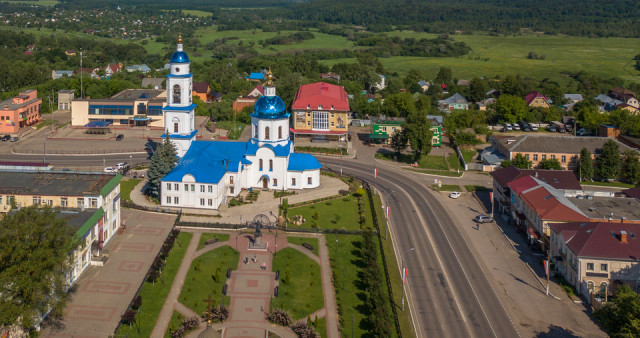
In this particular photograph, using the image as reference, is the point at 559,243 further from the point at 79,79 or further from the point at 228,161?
the point at 79,79

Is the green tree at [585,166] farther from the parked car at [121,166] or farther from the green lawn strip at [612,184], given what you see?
the parked car at [121,166]

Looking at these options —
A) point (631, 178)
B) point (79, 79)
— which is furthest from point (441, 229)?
point (79, 79)

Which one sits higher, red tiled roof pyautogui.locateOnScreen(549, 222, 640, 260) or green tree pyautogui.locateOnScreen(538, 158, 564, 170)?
green tree pyautogui.locateOnScreen(538, 158, 564, 170)

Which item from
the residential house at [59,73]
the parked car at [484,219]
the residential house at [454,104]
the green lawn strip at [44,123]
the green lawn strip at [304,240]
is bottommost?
the green lawn strip at [304,240]

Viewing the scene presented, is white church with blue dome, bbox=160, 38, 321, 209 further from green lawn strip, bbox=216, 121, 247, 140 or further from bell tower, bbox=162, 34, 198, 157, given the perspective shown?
green lawn strip, bbox=216, 121, 247, 140

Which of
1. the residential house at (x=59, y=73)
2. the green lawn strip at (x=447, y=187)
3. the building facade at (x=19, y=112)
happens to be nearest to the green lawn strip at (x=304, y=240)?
the green lawn strip at (x=447, y=187)

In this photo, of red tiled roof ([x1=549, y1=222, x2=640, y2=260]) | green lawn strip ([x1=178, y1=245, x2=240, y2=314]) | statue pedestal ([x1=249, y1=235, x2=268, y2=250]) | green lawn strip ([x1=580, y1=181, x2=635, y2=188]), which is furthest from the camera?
green lawn strip ([x1=580, y1=181, x2=635, y2=188])

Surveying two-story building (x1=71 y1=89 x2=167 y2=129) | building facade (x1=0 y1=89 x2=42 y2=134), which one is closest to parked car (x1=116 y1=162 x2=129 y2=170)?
two-story building (x1=71 y1=89 x2=167 y2=129)
